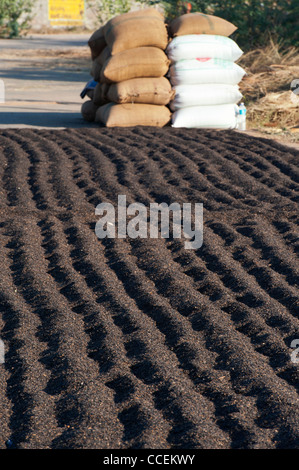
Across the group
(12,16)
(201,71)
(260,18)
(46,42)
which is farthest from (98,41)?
(12,16)

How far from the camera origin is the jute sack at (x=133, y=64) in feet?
24.1

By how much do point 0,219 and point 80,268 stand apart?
97cm

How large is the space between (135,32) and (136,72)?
0.42 m

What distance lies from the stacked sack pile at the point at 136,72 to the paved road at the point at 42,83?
2.75ft

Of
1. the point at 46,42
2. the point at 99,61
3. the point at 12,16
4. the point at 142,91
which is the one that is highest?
the point at 12,16

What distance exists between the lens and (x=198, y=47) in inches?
294

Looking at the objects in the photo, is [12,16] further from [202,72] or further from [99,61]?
[202,72]

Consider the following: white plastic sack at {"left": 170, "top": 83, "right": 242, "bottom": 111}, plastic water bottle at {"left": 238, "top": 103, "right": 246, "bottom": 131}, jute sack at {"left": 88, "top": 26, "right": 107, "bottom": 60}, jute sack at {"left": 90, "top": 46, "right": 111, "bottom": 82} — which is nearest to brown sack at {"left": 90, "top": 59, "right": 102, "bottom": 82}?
jute sack at {"left": 90, "top": 46, "right": 111, "bottom": 82}

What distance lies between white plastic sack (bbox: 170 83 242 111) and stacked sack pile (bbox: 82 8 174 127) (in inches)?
4.2

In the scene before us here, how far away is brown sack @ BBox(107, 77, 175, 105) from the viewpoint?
741cm

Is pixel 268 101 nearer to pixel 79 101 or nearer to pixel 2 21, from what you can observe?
pixel 79 101

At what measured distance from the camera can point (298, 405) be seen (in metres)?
2.43

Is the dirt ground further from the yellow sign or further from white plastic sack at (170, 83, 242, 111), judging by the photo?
the yellow sign

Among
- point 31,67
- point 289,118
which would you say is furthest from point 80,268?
point 31,67
